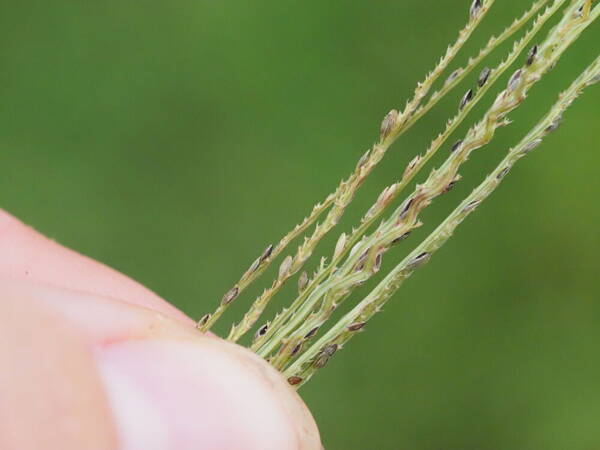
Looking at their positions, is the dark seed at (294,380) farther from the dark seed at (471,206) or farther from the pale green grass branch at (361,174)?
the dark seed at (471,206)

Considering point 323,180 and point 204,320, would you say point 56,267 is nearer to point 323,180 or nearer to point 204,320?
point 204,320

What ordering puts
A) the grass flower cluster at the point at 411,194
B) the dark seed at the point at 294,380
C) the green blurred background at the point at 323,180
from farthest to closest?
the green blurred background at the point at 323,180, the dark seed at the point at 294,380, the grass flower cluster at the point at 411,194

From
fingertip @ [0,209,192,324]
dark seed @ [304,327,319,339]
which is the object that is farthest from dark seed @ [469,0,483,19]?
fingertip @ [0,209,192,324]

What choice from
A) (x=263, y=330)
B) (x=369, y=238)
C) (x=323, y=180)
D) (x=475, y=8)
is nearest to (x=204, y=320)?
(x=263, y=330)

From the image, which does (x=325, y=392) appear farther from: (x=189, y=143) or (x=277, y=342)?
(x=277, y=342)

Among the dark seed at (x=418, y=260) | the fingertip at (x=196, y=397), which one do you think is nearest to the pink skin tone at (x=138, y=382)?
the fingertip at (x=196, y=397)

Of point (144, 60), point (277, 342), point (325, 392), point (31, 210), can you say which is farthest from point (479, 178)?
point (277, 342)
